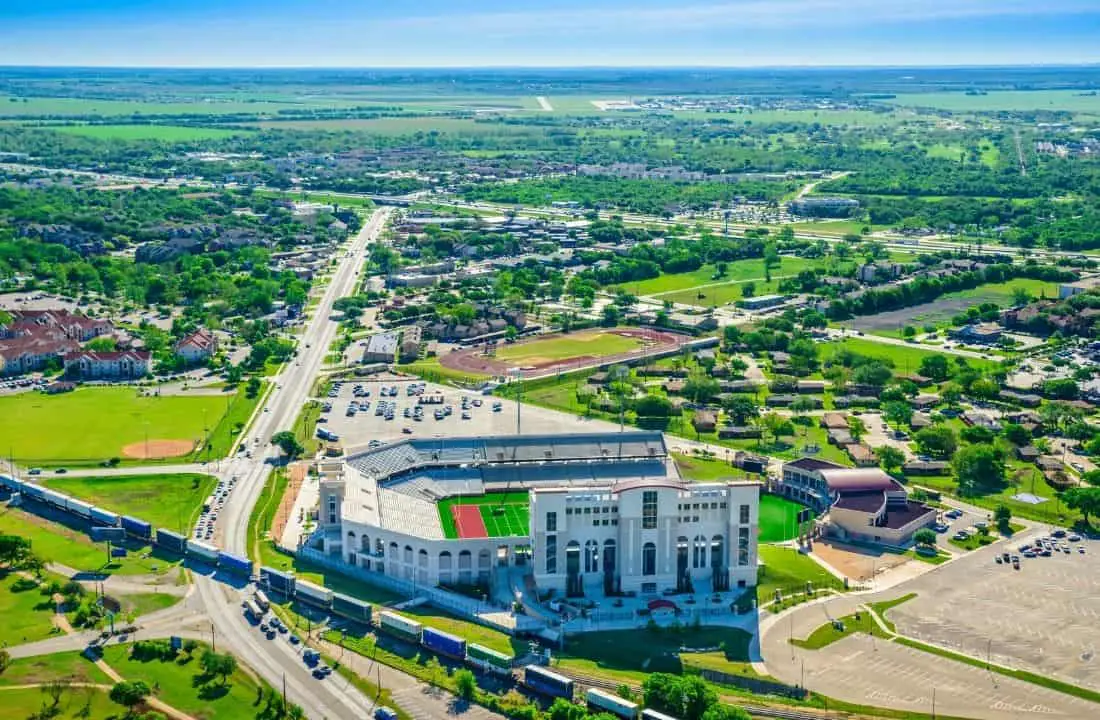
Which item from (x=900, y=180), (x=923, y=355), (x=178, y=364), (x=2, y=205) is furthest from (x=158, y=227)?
(x=900, y=180)

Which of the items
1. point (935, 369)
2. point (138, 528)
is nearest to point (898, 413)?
point (935, 369)

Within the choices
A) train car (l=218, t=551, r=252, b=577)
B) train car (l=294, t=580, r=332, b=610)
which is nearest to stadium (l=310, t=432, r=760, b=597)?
train car (l=218, t=551, r=252, b=577)

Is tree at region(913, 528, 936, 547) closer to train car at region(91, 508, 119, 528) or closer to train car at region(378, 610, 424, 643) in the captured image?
train car at region(378, 610, 424, 643)

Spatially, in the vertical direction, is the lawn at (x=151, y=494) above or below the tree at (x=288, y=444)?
below

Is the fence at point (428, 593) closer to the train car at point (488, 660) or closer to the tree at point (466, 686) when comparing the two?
the train car at point (488, 660)

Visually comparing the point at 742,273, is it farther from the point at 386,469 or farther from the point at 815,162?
the point at 815,162

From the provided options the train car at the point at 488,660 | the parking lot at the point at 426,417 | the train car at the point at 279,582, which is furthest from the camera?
the parking lot at the point at 426,417

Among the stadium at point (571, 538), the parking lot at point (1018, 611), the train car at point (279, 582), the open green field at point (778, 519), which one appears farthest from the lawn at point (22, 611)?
the parking lot at point (1018, 611)
